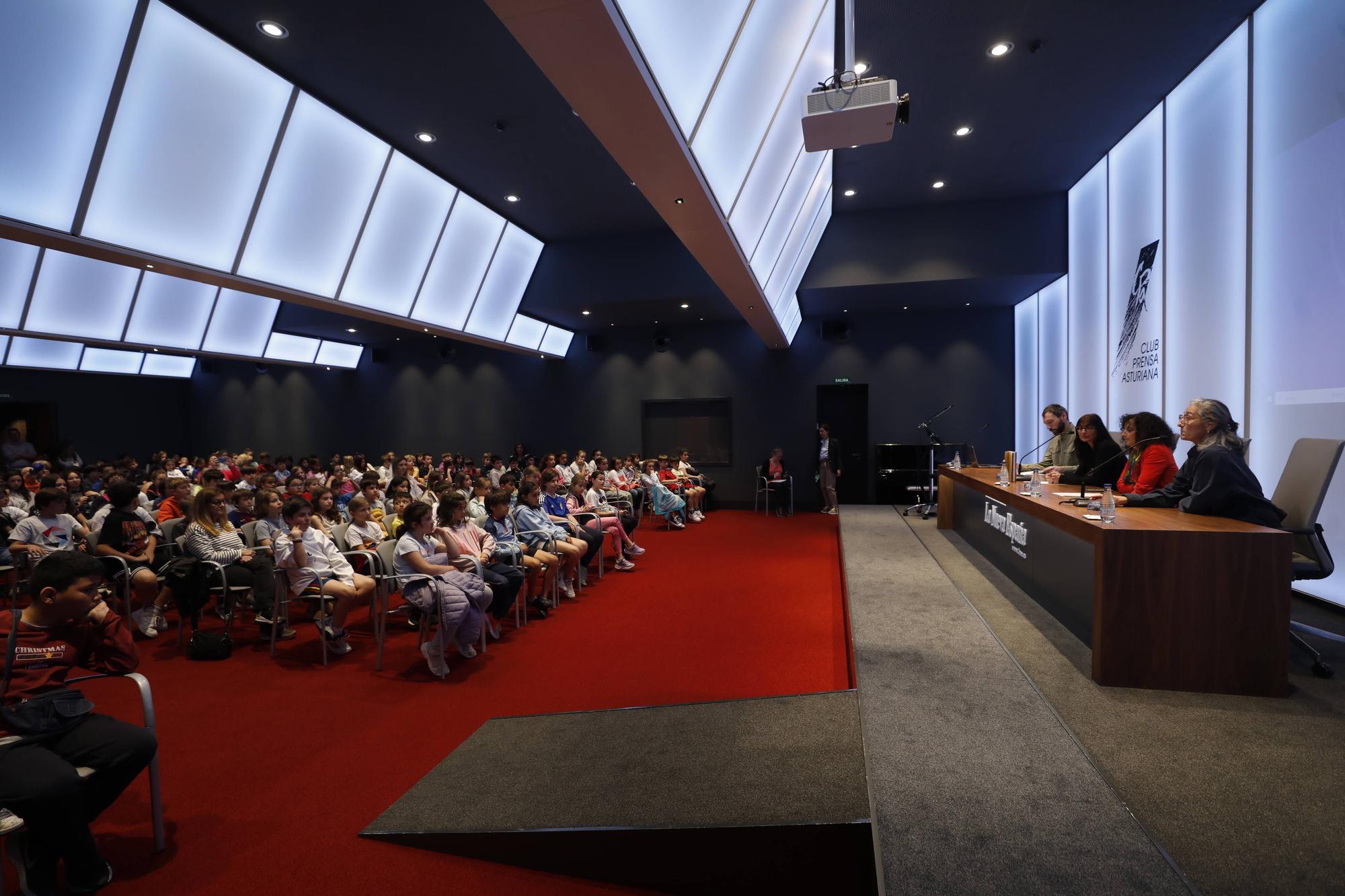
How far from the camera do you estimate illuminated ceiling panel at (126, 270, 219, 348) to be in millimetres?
9969

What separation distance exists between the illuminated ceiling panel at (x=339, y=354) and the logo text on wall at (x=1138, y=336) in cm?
1449

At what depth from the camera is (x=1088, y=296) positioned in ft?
25.2

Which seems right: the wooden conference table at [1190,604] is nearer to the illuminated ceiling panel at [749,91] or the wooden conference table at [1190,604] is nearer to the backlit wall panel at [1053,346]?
the illuminated ceiling panel at [749,91]

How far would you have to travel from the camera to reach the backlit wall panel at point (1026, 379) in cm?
973

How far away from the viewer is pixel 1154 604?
274cm

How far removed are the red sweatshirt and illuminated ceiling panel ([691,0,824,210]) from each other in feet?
12.6

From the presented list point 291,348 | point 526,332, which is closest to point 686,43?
point 526,332

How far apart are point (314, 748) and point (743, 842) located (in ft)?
7.29

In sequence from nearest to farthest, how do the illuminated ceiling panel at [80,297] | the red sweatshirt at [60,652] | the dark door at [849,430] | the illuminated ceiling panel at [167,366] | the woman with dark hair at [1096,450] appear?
1. the red sweatshirt at [60,652]
2. the woman with dark hair at [1096,450]
3. the illuminated ceiling panel at [80,297]
4. the dark door at [849,430]
5. the illuminated ceiling panel at [167,366]

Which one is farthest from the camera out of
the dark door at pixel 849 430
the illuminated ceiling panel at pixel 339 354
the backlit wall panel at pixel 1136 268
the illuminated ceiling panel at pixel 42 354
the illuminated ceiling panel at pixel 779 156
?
the illuminated ceiling panel at pixel 339 354

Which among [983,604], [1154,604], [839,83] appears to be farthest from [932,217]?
[1154,604]

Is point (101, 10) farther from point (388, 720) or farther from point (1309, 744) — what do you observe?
point (1309, 744)

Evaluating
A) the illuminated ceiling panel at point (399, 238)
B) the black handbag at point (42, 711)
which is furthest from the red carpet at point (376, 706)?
the illuminated ceiling panel at point (399, 238)

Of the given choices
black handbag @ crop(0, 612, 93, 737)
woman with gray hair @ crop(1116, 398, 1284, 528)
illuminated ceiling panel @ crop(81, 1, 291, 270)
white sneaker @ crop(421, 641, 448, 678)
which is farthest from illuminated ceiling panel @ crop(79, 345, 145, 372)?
woman with gray hair @ crop(1116, 398, 1284, 528)
